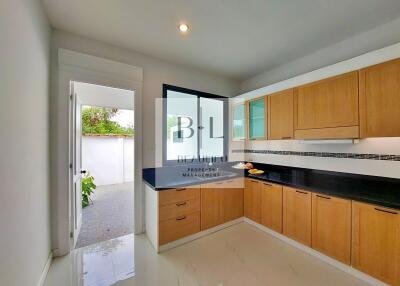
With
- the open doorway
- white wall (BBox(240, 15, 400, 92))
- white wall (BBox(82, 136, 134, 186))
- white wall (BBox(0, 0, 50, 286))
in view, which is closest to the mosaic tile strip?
white wall (BBox(240, 15, 400, 92))

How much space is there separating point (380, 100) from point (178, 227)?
2.49 m

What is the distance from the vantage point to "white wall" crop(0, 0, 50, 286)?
1.06 meters

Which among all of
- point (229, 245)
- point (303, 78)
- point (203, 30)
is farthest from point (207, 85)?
point (229, 245)

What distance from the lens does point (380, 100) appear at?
1690mm

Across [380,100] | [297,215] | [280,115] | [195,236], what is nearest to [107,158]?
[195,236]

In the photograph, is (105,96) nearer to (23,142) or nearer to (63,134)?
(63,134)

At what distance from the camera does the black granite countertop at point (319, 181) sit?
67.9 inches

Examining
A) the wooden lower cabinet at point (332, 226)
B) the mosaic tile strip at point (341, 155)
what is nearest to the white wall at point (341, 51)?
the mosaic tile strip at point (341, 155)

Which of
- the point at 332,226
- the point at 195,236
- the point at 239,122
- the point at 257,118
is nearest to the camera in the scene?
the point at 332,226

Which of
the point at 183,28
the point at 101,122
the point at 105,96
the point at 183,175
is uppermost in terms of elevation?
the point at 183,28

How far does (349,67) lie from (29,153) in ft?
10.0

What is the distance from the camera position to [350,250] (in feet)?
5.81

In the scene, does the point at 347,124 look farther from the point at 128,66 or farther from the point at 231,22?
the point at 128,66

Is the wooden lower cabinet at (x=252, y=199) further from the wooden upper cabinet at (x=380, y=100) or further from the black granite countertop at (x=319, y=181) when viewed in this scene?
the wooden upper cabinet at (x=380, y=100)
